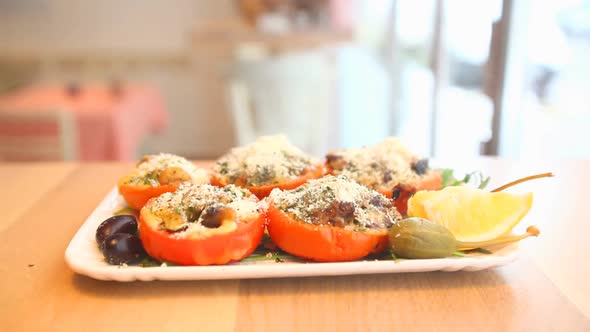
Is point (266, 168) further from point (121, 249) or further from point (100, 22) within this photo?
point (100, 22)

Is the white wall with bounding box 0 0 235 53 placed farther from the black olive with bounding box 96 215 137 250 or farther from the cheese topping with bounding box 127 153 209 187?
the black olive with bounding box 96 215 137 250

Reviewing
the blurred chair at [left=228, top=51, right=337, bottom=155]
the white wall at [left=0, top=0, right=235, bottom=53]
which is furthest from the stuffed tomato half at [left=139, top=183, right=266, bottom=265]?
the white wall at [left=0, top=0, right=235, bottom=53]

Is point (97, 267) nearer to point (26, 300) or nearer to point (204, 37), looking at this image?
point (26, 300)

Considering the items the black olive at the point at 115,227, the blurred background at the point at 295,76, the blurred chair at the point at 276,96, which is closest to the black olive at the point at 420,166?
the black olive at the point at 115,227

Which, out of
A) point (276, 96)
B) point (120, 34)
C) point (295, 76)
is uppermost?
point (120, 34)

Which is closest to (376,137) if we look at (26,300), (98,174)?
(98,174)

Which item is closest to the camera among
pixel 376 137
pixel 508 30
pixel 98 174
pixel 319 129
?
pixel 98 174

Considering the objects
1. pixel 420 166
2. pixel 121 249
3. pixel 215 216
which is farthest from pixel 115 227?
pixel 420 166

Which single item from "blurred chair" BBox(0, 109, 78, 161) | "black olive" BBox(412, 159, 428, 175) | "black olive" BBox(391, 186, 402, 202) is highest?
"black olive" BBox(412, 159, 428, 175)
